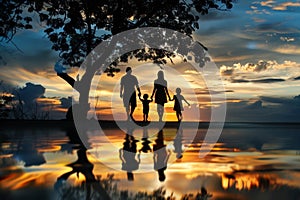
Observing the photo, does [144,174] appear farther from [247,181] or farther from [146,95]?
[146,95]

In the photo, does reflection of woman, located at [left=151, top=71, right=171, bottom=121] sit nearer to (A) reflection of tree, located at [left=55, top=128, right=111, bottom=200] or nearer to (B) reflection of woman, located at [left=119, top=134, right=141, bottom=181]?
(B) reflection of woman, located at [left=119, top=134, right=141, bottom=181]

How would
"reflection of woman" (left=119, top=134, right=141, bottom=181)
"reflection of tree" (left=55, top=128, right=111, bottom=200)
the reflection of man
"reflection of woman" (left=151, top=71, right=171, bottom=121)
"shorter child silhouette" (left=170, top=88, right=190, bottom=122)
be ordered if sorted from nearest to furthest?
"reflection of tree" (left=55, top=128, right=111, bottom=200) < "reflection of woman" (left=119, top=134, right=141, bottom=181) < "reflection of woman" (left=151, top=71, right=171, bottom=121) < the reflection of man < "shorter child silhouette" (left=170, top=88, right=190, bottom=122)

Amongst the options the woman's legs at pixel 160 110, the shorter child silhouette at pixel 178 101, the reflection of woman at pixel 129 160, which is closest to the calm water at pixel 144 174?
the reflection of woman at pixel 129 160

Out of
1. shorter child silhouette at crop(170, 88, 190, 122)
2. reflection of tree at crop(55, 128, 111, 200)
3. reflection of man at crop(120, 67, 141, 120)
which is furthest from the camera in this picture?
shorter child silhouette at crop(170, 88, 190, 122)

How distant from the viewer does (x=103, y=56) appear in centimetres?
2628

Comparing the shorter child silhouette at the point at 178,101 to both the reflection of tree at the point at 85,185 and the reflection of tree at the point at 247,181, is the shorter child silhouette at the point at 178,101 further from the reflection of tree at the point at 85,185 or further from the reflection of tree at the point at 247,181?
the reflection of tree at the point at 247,181

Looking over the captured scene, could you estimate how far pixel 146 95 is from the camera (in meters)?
21.4

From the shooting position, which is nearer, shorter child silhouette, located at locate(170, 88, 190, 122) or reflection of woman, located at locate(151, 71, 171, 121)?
reflection of woman, located at locate(151, 71, 171, 121)

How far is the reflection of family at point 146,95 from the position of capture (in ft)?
65.4

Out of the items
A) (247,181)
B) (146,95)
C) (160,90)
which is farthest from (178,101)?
(247,181)

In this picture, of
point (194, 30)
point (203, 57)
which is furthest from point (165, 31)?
point (203, 57)

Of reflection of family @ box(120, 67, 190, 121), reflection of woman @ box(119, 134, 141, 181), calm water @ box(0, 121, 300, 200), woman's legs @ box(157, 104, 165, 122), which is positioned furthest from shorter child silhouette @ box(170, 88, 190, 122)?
calm water @ box(0, 121, 300, 200)

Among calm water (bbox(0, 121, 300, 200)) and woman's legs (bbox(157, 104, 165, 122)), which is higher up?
woman's legs (bbox(157, 104, 165, 122))

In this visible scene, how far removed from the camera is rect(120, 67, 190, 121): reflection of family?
19922mm
